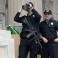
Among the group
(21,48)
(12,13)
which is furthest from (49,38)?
(12,13)

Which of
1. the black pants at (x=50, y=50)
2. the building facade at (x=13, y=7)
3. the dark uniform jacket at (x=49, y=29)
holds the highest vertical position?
the building facade at (x=13, y=7)

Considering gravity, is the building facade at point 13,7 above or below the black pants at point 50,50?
above

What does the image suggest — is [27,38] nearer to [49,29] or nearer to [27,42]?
[27,42]

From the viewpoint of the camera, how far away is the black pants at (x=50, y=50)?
7.06m

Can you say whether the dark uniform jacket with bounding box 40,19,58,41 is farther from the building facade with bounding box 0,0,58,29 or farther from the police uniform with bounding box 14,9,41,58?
the building facade with bounding box 0,0,58,29

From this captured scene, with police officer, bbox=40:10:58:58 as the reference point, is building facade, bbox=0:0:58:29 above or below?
above

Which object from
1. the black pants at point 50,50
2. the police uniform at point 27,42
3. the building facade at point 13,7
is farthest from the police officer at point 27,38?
the building facade at point 13,7

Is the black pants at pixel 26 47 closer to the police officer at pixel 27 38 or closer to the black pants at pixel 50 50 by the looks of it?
the police officer at pixel 27 38

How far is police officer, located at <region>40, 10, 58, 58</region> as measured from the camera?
7051 mm

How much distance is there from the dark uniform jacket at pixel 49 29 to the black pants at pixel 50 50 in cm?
15

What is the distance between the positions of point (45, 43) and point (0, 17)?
483 cm

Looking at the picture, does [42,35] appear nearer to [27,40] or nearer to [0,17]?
[27,40]

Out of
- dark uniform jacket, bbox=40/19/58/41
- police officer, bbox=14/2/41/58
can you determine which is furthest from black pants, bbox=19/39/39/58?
dark uniform jacket, bbox=40/19/58/41

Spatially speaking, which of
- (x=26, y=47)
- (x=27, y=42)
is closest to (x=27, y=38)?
(x=27, y=42)
